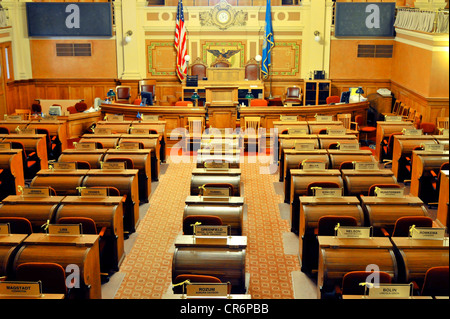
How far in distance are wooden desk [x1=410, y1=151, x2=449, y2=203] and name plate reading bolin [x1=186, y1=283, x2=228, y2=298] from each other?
18.6ft

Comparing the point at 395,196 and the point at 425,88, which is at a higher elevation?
the point at 425,88

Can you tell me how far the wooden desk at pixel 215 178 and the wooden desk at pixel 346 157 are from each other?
6.02 ft

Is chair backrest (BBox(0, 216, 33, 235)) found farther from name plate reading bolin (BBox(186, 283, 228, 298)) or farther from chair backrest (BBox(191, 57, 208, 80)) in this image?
chair backrest (BBox(191, 57, 208, 80))

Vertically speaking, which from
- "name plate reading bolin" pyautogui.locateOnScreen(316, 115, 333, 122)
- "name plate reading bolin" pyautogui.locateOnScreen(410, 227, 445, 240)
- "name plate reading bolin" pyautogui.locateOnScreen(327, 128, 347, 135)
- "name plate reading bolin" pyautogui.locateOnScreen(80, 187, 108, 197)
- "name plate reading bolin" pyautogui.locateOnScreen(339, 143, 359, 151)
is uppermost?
"name plate reading bolin" pyautogui.locateOnScreen(316, 115, 333, 122)

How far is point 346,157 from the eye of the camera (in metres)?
9.38

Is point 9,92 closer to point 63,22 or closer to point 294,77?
point 63,22

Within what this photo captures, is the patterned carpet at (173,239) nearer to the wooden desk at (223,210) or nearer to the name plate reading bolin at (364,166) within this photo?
the wooden desk at (223,210)

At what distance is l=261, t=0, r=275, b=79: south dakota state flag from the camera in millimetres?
17250

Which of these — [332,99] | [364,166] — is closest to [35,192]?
[364,166]

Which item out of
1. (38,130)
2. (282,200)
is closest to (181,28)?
(38,130)

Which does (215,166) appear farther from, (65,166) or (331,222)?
(331,222)

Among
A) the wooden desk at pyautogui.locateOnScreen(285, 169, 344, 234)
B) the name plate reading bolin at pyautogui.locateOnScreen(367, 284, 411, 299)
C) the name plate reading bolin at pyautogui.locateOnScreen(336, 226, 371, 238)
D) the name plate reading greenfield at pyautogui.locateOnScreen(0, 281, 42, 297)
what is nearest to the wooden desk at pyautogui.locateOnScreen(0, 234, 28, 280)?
the name plate reading greenfield at pyautogui.locateOnScreen(0, 281, 42, 297)

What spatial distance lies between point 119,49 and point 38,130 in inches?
282

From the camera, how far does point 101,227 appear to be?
269 inches
